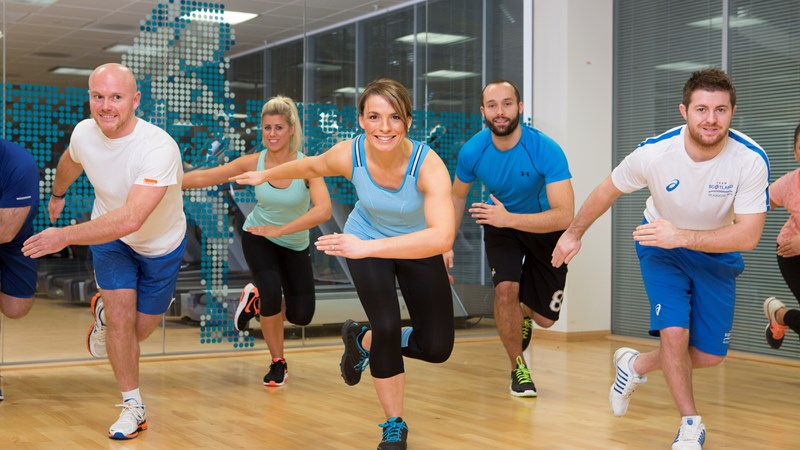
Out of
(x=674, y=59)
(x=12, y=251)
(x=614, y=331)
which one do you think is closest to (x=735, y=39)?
(x=674, y=59)

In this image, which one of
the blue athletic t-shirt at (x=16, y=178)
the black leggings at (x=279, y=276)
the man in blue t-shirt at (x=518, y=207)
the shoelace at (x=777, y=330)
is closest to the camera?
the blue athletic t-shirt at (x=16, y=178)

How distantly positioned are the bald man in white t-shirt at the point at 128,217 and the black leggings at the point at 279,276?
3.03ft

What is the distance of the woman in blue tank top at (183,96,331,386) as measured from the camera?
4.77 meters

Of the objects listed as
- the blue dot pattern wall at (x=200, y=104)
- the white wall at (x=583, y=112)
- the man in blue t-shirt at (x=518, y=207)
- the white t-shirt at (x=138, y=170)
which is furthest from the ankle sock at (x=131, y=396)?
the white wall at (x=583, y=112)

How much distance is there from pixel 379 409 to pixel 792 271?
2285mm

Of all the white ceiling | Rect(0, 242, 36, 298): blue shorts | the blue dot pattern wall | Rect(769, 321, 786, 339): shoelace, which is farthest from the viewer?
the blue dot pattern wall

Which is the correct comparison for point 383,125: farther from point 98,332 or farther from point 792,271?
point 792,271

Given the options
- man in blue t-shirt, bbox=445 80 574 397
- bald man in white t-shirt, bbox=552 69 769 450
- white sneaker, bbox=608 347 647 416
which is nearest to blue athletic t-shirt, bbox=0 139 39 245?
man in blue t-shirt, bbox=445 80 574 397

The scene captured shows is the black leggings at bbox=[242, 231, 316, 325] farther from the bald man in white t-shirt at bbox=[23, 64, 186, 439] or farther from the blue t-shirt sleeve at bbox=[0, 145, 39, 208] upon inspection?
the blue t-shirt sleeve at bbox=[0, 145, 39, 208]

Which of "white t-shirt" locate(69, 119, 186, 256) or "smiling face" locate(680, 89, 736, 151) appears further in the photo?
"white t-shirt" locate(69, 119, 186, 256)

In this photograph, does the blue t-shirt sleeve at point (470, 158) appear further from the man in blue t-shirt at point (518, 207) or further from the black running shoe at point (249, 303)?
the black running shoe at point (249, 303)

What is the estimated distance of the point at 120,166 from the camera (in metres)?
3.57

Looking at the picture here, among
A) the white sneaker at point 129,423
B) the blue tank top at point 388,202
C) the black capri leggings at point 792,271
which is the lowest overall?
the white sneaker at point 129,423

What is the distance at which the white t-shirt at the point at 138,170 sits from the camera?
3.50 meters
